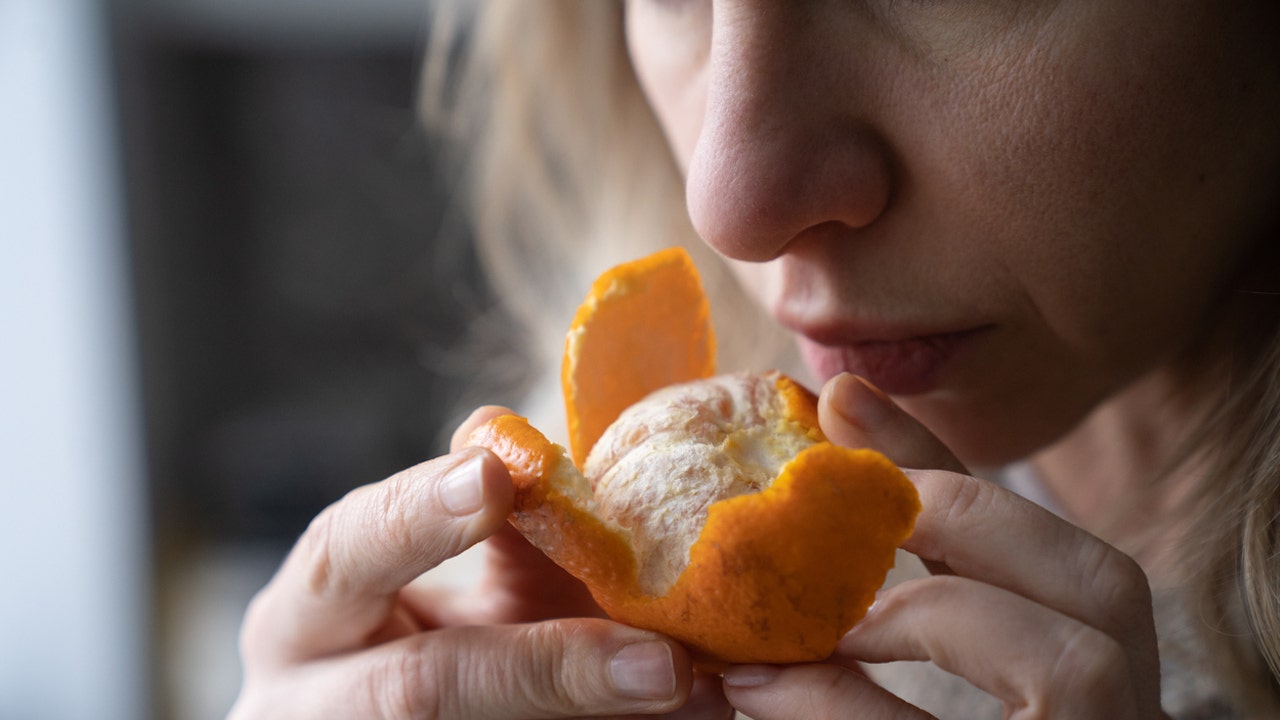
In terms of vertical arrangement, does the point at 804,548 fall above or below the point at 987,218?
below

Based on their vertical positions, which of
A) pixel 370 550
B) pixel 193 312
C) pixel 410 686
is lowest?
pixel 410 686

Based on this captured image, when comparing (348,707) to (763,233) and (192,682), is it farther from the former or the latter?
(192,682)

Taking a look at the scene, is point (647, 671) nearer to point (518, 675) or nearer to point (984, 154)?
point (518, 675)

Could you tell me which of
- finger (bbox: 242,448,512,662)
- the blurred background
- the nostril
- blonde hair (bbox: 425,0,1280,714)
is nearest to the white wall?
the blurred background

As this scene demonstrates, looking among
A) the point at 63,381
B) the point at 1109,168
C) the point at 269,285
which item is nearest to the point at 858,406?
the point at 1109,168

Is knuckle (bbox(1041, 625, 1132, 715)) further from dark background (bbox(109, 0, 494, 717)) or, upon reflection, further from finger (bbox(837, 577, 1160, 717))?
dark background (bbox(109, 0, 494, 717))

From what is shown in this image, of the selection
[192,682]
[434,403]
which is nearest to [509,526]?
[434,403]
